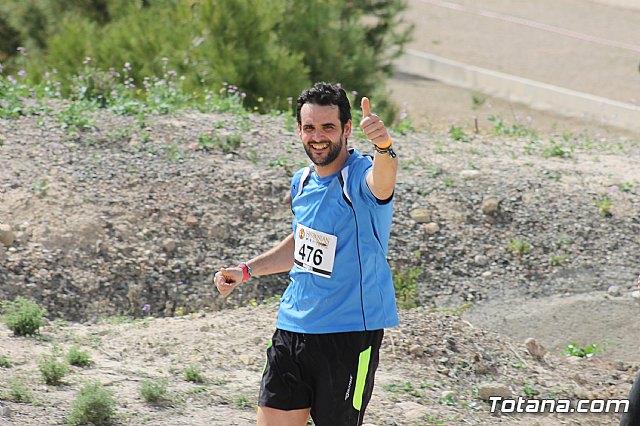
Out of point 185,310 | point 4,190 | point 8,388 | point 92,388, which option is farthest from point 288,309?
point 4,190

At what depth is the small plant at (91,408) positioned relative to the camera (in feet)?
16.1

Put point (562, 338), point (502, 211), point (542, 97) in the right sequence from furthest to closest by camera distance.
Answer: point (542, 97)
point (502, 211)
point (562, 338)

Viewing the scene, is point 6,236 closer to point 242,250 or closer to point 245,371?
point 242,250

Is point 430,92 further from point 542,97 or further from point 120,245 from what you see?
point 120,245

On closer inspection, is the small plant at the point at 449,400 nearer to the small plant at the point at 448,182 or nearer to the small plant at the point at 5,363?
the small plant at the point at 5,363

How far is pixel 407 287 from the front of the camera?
293 inches

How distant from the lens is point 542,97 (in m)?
Answer: 15.9

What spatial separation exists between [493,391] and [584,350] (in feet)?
3.76

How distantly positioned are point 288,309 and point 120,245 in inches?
127

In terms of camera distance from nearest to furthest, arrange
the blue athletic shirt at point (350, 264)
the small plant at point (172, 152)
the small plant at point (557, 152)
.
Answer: the blue athletic shirt at point (350, 264) → the small plant at point (172, 152) → the small plant at point (557, 152)

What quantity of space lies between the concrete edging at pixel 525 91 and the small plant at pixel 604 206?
592cm

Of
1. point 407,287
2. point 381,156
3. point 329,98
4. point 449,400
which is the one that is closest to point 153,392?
point 449,400

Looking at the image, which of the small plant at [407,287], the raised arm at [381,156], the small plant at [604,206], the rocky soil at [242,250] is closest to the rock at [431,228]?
the rocky soil at [242,250]

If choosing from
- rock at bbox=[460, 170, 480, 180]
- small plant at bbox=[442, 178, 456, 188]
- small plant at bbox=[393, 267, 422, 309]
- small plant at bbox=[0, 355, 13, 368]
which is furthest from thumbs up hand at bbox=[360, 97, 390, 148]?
rock at bbox=[460, 170, 480, 180]
